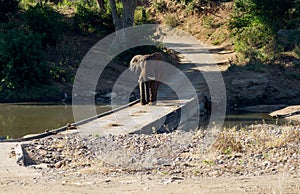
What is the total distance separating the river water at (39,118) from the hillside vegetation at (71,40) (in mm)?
1862

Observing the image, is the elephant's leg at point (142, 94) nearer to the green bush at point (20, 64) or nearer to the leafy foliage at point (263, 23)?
the green bush at point (20, 64)

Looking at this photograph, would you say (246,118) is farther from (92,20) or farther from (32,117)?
(92,20)

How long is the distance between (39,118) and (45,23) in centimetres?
967

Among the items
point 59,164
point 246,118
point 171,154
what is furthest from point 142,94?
point 59,164

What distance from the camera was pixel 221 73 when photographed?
3058 cm

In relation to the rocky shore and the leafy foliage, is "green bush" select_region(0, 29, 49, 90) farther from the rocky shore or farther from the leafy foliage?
the rocky shore

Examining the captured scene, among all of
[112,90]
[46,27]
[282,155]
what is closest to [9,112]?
[112,90]

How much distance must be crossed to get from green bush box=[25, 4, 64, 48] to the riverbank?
15835 millimetres

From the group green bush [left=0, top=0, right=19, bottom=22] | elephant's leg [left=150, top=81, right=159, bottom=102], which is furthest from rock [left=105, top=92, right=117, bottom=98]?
green bush [left=0, top=0, right=19, bottom=22]

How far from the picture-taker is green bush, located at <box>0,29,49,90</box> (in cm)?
2636

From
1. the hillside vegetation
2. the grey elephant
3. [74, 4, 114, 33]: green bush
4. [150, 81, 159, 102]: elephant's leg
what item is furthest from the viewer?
[74, 4, 114, 33]: green bush

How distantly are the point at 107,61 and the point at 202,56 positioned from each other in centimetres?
746

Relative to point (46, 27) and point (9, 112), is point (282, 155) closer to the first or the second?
point (9, 112)

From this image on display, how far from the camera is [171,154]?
42.3 ft
